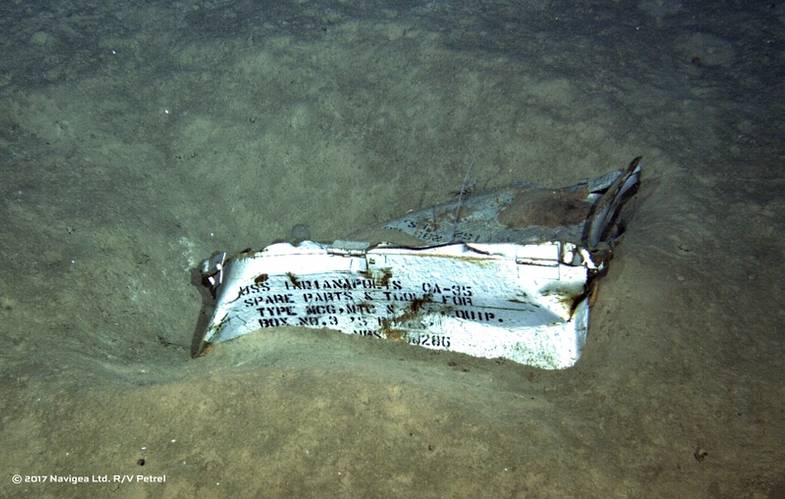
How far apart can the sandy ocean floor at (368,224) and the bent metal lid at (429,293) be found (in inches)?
3.7

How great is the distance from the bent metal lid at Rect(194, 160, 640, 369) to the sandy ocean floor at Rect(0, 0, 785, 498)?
95 mm

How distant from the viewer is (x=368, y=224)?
3592mm

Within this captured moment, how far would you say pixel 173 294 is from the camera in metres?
3.03

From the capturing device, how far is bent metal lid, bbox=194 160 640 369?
Answer: 2.27 metres

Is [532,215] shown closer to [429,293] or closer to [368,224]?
[429,293]

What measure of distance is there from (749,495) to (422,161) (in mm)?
2708

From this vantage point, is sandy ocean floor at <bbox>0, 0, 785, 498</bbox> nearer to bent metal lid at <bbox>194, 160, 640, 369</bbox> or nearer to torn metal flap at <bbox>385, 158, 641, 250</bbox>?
bent metal lid at <bbox>194, 160, 640, 369</bbox>

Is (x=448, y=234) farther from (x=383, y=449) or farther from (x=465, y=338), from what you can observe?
(x=383, y=449)

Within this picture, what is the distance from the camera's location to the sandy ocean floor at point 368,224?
188 centimetres

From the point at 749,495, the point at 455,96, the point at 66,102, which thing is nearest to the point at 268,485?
the point at 749,495

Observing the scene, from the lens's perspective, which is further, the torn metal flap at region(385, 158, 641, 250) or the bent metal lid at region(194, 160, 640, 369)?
the torn metal flap at region(385, 158, 641, 250)

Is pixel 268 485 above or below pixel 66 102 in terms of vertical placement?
below

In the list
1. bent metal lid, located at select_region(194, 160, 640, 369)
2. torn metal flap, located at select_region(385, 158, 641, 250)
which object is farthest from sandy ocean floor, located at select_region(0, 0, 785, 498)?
torn metal flap, located at select_region(385, 158, 641, 250)

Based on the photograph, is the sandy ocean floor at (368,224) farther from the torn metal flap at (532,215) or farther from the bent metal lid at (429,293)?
the torn metal flap at (532,215)
